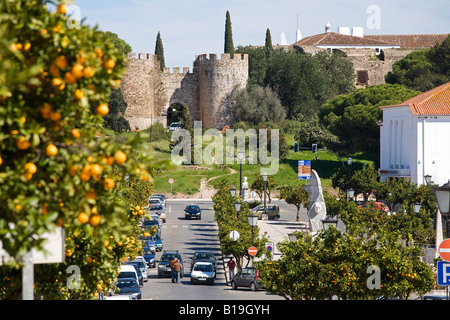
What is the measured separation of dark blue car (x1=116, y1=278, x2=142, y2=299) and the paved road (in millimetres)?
580

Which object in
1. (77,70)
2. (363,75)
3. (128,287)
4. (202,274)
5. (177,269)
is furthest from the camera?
(363,75)

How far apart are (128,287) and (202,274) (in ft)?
17.6

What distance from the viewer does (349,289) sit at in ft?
49.5

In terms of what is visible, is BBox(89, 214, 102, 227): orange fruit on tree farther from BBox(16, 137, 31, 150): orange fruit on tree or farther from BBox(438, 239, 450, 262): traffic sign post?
BBox(438, 239, 450, 262): traffic sign post

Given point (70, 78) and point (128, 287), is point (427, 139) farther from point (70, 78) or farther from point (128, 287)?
point (70, 78)

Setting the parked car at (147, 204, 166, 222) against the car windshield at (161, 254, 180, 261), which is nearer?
the car windshield at (161, 254, 180, 261)

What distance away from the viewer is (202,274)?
1010 inches

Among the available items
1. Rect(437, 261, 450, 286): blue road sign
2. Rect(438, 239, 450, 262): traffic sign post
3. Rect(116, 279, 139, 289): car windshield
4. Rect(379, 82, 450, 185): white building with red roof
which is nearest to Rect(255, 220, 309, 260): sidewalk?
Rect(379, 82, 450, 185): white building with red roof

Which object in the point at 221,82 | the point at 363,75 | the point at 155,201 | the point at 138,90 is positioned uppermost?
the point at 363,75

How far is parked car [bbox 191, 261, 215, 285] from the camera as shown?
83.7ft

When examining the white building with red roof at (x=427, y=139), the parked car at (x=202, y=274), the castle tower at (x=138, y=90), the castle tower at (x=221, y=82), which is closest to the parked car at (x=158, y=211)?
the parked car at (x=202, y=274)

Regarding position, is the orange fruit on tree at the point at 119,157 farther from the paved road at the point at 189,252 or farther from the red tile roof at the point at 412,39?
the red tile roof at the point at 412,39

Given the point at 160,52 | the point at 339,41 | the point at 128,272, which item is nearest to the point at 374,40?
the point at 339,41
